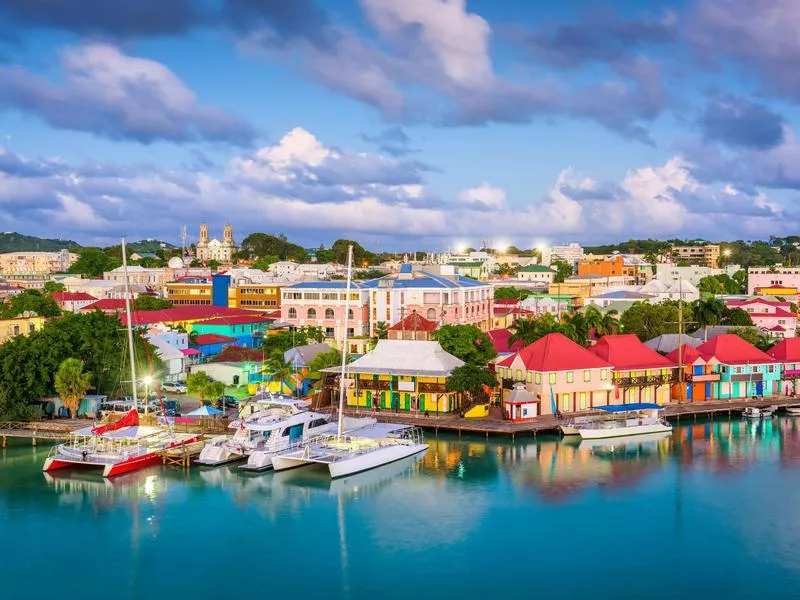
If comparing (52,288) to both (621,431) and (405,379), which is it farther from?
(621,431)

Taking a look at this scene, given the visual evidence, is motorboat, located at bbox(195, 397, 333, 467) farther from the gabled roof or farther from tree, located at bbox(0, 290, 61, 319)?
tree, located at bbox(0, 290, 61, 319)

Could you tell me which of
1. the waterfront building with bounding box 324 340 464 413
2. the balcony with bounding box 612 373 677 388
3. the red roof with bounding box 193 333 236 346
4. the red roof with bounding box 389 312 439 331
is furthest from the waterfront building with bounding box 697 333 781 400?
the red roof with bounding box 193 333 236 346

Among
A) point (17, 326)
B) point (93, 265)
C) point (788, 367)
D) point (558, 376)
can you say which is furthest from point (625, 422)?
point (93, 265)

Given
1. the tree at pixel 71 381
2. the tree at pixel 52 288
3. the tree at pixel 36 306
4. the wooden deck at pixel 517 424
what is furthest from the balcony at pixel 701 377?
the tree at pixel 52 288

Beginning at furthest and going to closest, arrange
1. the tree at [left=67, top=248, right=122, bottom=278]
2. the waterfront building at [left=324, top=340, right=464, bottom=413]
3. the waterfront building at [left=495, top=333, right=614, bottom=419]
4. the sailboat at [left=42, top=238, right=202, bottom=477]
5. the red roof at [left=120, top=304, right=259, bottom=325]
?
the tree at [left=67, top=248, right=122, bottom=278] < the red roof at [left=120, top=304, right=259, bottom=325] < the waterfront building at [left=324, top=340, right=464, bottom=413] < the waterfront building at [left=495, top=333, right=614, bottom=419] < the sailboat at [left=42, top=238, right=202, bottom=477]

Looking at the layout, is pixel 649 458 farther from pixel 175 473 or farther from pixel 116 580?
pixel 116 580

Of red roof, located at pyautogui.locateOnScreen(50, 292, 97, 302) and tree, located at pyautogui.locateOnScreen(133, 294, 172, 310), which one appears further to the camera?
red roof, located at pyautogui.locateOnScreen(50, 292, 97, 302)
